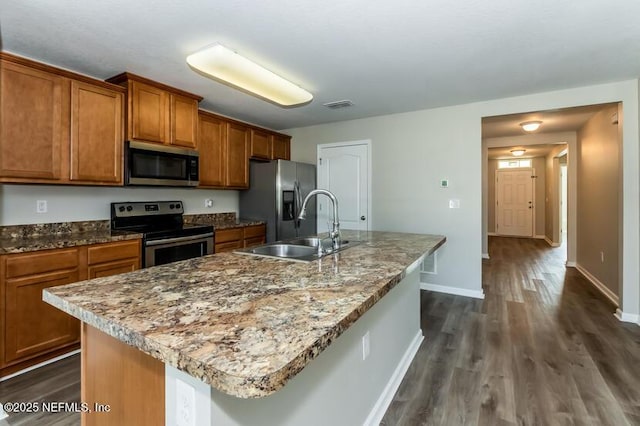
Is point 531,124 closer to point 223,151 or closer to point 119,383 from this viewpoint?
point 223,151

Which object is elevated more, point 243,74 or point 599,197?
point 243,74

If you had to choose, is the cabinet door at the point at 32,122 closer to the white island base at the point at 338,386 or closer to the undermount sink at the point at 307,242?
the undermount sink at the point at 307,242

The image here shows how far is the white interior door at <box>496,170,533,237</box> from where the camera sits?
8734mm

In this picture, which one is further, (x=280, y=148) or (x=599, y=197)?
(x=280, y=148)

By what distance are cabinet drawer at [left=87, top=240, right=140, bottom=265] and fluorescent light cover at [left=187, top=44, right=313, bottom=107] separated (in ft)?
5.14

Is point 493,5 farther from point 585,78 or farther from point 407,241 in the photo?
point 585,78

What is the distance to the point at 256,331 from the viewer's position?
0.78 meters

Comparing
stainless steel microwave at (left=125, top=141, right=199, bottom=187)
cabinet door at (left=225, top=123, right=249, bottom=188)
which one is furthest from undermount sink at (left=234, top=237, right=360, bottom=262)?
cabinet door at (left=225, top=123, right=249, bottom=188)

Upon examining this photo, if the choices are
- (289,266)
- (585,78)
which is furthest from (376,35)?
(585,78)

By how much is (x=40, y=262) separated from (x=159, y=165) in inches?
49.3

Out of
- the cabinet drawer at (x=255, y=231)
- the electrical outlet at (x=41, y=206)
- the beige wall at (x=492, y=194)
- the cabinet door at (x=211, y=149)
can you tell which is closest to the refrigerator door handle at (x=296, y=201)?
the cabinet drawer at (x=255, y=231)

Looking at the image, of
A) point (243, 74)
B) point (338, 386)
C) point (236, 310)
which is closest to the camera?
point (236, 310)

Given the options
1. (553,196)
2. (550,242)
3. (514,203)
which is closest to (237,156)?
(553,196)

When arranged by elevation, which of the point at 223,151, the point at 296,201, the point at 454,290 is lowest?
the point at 454,290
